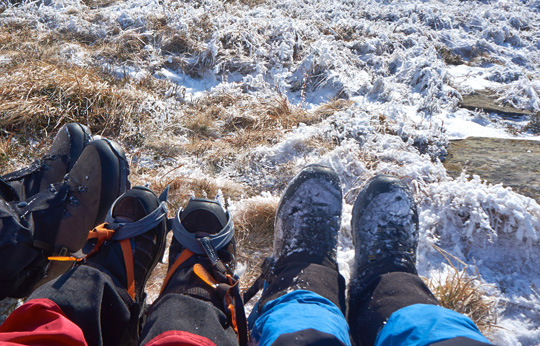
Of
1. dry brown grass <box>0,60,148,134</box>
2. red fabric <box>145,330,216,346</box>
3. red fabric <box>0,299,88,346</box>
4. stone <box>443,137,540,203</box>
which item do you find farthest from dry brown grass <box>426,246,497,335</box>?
dry brown grass <box>0,60,148,134</box>

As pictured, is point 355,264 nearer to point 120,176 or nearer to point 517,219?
point 517,219

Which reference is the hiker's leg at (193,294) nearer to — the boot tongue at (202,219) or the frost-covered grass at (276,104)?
the boot tongue at (202,219)

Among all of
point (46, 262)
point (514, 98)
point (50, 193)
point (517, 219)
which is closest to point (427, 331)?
point (517, 219)

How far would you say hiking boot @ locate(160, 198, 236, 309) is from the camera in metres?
1.18

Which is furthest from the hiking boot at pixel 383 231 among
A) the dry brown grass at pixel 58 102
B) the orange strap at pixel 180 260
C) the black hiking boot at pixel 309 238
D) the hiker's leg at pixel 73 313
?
the dry brown grass at pixel 58 102

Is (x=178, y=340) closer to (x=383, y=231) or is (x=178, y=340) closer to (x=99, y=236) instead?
(x=99, y=236)

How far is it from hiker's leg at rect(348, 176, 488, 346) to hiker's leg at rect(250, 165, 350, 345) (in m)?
0.11

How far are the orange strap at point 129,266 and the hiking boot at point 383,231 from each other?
0.92 metres

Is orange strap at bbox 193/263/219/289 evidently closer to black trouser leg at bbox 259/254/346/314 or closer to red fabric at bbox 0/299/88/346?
black trouser leg at bbox 259/254/346/314

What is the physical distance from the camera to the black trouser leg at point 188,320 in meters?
0.93

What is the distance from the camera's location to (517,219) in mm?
1671

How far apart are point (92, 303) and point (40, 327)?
0.52ft

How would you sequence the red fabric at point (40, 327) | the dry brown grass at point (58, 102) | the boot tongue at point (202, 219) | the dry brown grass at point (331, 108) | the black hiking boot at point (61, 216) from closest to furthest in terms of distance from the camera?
the red fabric at point (40, 327) → the black hiking boot at point (61, 216) → the boot tongue at point (202, 219) → the dry brown grass at point (58, 102) → the dry brown grass at point (331, 108)

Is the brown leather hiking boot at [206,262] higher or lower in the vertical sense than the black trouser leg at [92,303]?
lower
